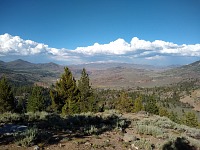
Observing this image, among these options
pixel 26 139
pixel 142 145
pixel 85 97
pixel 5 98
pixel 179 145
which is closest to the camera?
pixel 26 139

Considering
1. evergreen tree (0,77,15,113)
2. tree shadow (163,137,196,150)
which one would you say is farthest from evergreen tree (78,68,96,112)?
tree shadow (163,137,196,150)

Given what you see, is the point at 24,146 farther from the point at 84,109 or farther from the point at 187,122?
the point at 187,122

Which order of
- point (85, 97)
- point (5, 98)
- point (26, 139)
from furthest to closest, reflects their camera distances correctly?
1. point (85, 97)
2. point (5, 98)
3. point (26, 139)

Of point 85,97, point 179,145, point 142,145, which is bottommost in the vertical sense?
point 85,97

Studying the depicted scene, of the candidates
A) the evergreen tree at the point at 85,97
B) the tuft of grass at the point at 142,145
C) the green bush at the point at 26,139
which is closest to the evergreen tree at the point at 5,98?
the evergreen tree at the point at 85,97

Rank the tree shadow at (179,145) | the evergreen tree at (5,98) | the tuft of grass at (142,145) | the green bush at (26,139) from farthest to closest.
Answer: the evergreen tree at (5,98)
the tree shadow at (179,145)
the tuft of grass at (142,145)
the green bush at (26,139)

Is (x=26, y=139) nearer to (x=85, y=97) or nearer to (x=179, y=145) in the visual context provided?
(x=179, y=145)

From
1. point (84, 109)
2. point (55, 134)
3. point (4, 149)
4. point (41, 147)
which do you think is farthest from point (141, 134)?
point (84, 109)

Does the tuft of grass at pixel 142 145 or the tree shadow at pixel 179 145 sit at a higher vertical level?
the tuft of grass at pixel 142 145

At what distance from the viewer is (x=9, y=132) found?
13.4 m

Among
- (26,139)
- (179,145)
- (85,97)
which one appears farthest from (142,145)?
(85,97)

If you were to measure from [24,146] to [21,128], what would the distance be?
3844 millimetres

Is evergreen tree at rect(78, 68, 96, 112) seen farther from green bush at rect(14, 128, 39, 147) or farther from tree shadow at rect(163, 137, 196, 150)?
green bush at rect(14, 128, 39, 147)

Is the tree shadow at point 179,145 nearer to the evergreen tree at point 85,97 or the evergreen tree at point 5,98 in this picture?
the evergreen tree at point 85,97
